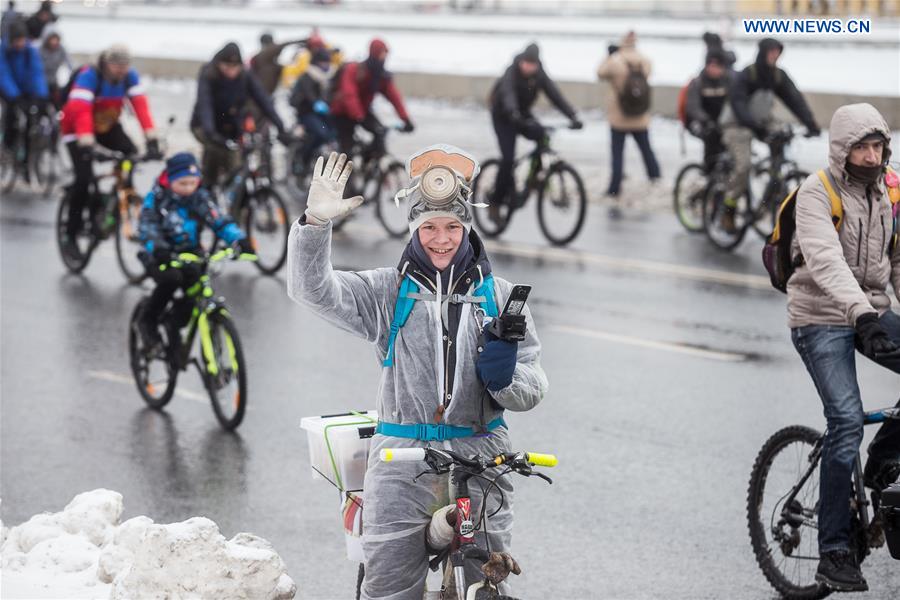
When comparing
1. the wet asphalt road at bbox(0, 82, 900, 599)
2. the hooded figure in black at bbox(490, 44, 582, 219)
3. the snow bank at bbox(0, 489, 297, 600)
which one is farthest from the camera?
the hooded figure in black at bbox(490, 44, 582, 219)

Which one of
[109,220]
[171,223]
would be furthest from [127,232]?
[171,223]

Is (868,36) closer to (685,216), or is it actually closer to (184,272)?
(685,216)

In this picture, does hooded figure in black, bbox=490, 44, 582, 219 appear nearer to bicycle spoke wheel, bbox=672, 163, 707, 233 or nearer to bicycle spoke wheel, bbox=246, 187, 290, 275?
bicycle spoke wheel, bbox=672, 163, 707, 233

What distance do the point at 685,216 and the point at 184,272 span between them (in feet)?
29.3

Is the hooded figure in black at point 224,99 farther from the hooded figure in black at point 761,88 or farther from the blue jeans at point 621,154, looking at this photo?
the blue jeans at point 621,154

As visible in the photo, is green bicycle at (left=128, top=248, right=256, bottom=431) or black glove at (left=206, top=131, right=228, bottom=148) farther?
black glove at (left=206, top=131, right=228, bottom=148)

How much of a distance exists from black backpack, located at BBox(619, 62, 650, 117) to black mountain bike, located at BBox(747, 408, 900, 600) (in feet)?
42.0

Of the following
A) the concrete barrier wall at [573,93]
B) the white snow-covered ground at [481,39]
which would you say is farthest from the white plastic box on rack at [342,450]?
the white snow-covered ground at [481,39]

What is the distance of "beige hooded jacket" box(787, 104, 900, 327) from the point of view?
5859 mm

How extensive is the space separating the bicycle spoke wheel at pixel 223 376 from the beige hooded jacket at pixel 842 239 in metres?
4.09

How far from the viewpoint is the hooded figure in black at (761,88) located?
15250 mm

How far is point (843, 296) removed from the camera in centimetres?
572

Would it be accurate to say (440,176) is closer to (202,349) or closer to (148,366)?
(202,349)

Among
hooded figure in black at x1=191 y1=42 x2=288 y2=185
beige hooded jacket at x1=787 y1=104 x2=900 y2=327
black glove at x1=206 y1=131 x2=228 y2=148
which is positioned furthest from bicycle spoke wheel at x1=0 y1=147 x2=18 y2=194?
beige hooded jacket at x1=787 y1=104 x2=900 y2=327
